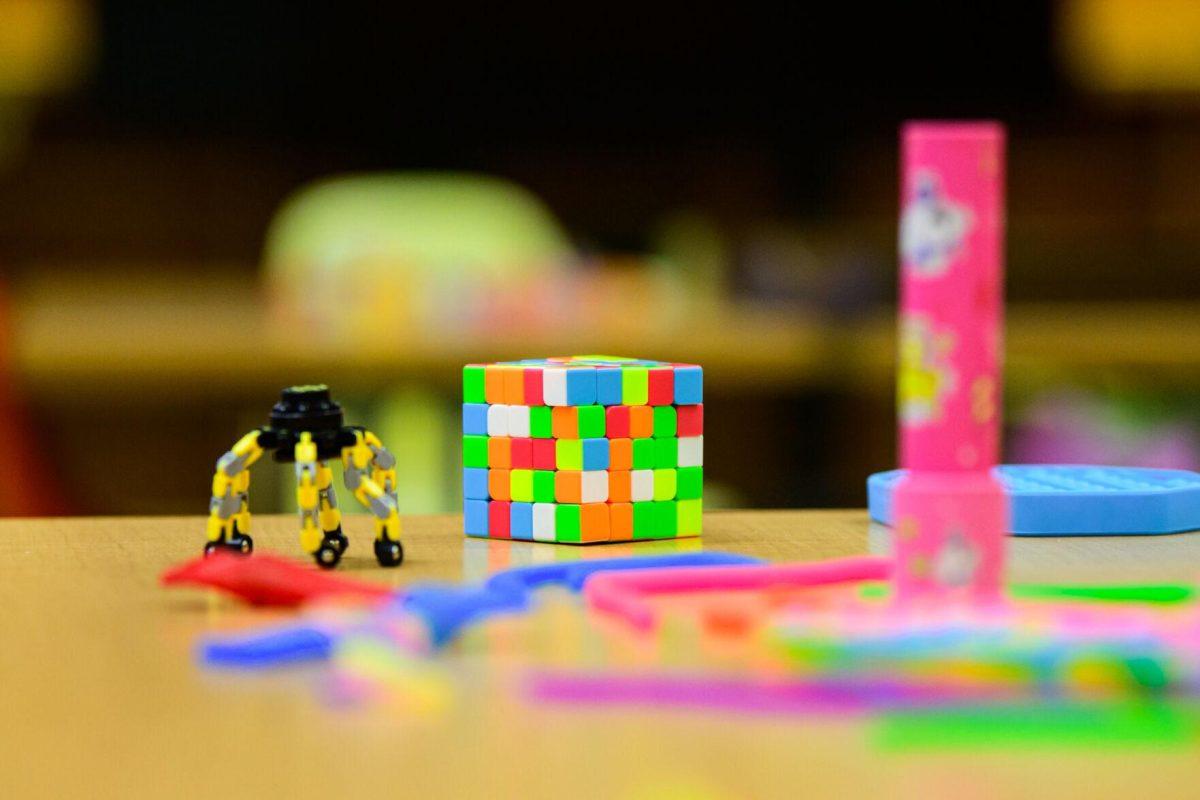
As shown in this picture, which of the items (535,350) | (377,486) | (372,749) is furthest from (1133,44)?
(372,749)

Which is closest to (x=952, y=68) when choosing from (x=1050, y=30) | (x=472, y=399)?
(x=1050, y=30)

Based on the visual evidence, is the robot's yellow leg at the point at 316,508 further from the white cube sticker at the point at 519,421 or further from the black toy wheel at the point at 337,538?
the white cube sticker at the point at 519,421

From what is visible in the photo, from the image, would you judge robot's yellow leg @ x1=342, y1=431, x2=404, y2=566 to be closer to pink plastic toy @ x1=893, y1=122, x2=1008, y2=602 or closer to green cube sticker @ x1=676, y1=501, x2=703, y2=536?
green cube sticker @ x1=676, y1=501, x2=703, y2=536

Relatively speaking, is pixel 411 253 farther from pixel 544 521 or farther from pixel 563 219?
pixel 544 521

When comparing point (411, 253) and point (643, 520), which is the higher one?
point (411, 253)

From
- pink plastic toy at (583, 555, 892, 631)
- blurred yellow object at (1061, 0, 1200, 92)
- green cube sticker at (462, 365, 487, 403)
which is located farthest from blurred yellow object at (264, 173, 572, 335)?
pink plastic toy at (583, 555, 892, 631)

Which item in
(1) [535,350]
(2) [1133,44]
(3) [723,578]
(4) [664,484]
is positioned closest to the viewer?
(3) [723,578]
